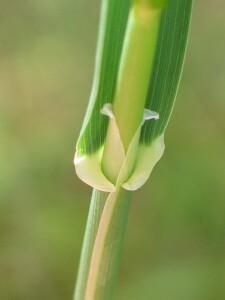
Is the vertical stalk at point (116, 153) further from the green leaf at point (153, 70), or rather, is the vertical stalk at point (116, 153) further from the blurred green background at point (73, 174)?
the blurred green background at point (73, 174)

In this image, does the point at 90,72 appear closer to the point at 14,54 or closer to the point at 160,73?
the point at 14,54

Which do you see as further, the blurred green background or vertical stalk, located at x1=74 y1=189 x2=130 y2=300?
the blurred green background

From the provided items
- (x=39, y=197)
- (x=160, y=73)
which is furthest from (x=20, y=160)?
(x=160, y=73)

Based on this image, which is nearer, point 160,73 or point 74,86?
point 160,73

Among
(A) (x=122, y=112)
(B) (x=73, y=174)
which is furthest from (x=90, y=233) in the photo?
(B) (x=73, y=174)

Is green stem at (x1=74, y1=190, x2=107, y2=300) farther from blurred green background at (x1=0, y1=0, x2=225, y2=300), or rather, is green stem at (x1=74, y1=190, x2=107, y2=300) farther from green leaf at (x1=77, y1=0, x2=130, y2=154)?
blurred green background at (x1=0, y1=0, x2=225, y2=300)

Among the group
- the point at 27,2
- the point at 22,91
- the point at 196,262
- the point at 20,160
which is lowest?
the point at 196,262

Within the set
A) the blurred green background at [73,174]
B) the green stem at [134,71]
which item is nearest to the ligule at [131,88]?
the green stem at [134,71]

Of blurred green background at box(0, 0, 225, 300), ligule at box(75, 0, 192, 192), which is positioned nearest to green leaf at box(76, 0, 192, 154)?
ligule at box(75, 0, 192, 192)
